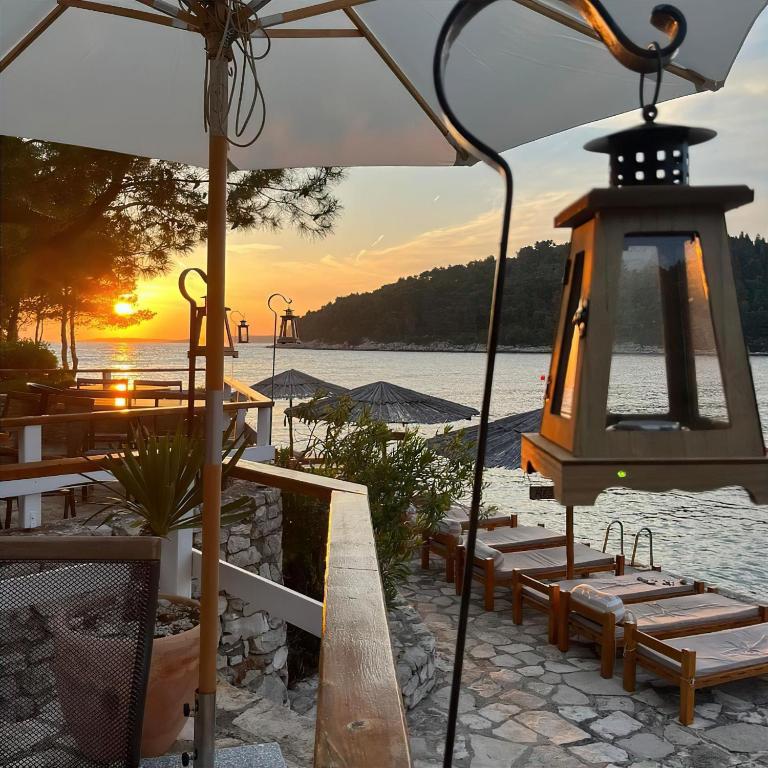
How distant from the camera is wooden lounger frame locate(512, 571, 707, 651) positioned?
20.6 ft

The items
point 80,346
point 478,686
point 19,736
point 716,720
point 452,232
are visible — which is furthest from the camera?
point 80,346

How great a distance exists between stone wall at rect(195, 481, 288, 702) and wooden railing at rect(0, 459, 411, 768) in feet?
4.79

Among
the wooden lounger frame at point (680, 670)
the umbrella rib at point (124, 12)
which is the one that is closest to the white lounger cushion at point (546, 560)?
the wooden lounger frame at point (680, 670)

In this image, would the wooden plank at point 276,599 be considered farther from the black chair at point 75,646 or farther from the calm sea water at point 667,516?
the calm sea water at point 667,516

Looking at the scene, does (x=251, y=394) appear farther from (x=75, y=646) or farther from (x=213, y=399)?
(x=75, y=646)

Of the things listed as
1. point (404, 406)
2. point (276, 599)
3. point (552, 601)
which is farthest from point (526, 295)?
point (404, 406)

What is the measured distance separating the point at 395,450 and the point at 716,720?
306 centimetres

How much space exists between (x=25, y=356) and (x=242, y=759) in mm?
10216

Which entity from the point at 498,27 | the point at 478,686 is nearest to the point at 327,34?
the point at 498,27

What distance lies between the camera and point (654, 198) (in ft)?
2.17

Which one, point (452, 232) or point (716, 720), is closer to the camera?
point (716, 720)

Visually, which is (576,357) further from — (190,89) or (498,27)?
(190,89)

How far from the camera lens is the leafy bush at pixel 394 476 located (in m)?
5.83

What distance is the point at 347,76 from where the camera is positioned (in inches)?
114
